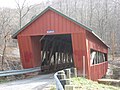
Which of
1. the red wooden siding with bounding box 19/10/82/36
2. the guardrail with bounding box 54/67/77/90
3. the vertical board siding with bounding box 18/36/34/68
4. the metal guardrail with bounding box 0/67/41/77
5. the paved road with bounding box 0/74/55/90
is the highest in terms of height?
the red wooden siding with bounding box 19/10/82/36

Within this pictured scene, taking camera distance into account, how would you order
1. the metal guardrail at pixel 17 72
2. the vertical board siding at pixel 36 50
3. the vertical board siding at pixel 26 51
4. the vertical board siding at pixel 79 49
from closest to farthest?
the metal guardrail at pixel 17 72
the vertical board siding at pixel 79 49
the vertical board siding at pixel 26 51
the vertical board siding at pixel 36 50

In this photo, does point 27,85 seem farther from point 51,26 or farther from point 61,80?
point 51,26

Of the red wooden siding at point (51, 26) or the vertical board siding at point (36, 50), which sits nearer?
the red wooden siding at point (51, 26)

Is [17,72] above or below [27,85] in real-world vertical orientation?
above

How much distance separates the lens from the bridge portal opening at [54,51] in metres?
18.0

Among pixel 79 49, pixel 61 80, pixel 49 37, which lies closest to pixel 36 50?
pixel 49 37

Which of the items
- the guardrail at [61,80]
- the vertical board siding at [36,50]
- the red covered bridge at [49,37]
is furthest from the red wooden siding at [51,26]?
the guardrail at [61,80]

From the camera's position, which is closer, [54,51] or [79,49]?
[79,49]

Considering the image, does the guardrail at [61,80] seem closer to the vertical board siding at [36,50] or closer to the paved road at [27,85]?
the paved road at [27,85]

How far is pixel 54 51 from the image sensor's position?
2091 cm

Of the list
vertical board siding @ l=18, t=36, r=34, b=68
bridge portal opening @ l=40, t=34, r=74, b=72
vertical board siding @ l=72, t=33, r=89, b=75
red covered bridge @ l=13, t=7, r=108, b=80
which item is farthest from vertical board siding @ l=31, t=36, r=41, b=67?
vertical board siding @ l=72, t=33, r=89, b=75

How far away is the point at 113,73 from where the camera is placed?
83.3ft

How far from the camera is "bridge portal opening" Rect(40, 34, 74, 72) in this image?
1797 centimetres

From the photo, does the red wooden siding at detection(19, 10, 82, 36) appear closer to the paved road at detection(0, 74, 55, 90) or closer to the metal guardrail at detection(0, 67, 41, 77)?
the metal guardrail at detection(0, 67, 41, 77)
